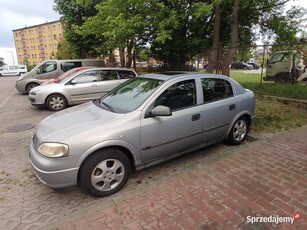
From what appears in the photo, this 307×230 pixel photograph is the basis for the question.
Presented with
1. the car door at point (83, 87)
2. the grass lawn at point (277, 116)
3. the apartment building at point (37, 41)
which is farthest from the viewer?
the apartment building at point (37, 41)

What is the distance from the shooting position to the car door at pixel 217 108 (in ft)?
12.0

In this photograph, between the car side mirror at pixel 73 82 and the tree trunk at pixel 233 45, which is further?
the tree trunk at pixel 233 45

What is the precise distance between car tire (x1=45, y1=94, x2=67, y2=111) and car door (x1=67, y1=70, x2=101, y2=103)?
0.28 m

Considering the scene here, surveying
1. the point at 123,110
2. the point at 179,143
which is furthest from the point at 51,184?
the point at 179,143

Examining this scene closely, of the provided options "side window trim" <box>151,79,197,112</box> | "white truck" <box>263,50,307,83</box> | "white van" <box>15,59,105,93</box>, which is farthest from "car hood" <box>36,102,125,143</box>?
"white truck" <box>263,50,307,83</box>

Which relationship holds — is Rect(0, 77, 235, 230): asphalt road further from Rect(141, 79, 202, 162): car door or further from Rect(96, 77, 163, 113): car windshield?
Rect(96, 77, 163, 113): car windshield

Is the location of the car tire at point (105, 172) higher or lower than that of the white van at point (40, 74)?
lower

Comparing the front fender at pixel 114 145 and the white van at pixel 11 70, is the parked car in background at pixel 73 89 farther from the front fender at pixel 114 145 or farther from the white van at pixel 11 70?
the white van at pixel 11 70

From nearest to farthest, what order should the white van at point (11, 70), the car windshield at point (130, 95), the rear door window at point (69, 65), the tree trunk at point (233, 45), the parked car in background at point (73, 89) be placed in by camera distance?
the car windshield at point (130, 95), the parked car in background at point (73, 89), the tree trunk at point (233, 45), the rear door window at point (69, 65), the white van at point (11, 70)

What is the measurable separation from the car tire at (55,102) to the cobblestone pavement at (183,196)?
11.7 ft

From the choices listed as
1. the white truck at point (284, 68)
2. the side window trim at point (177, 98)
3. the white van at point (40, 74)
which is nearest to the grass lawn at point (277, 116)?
the side window trim at point (177, 98)

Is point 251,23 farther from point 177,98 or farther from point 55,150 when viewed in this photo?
point 55,150

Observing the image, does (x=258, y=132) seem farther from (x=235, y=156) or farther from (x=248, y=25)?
(x=248, y=25)

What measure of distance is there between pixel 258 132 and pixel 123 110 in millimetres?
3415
